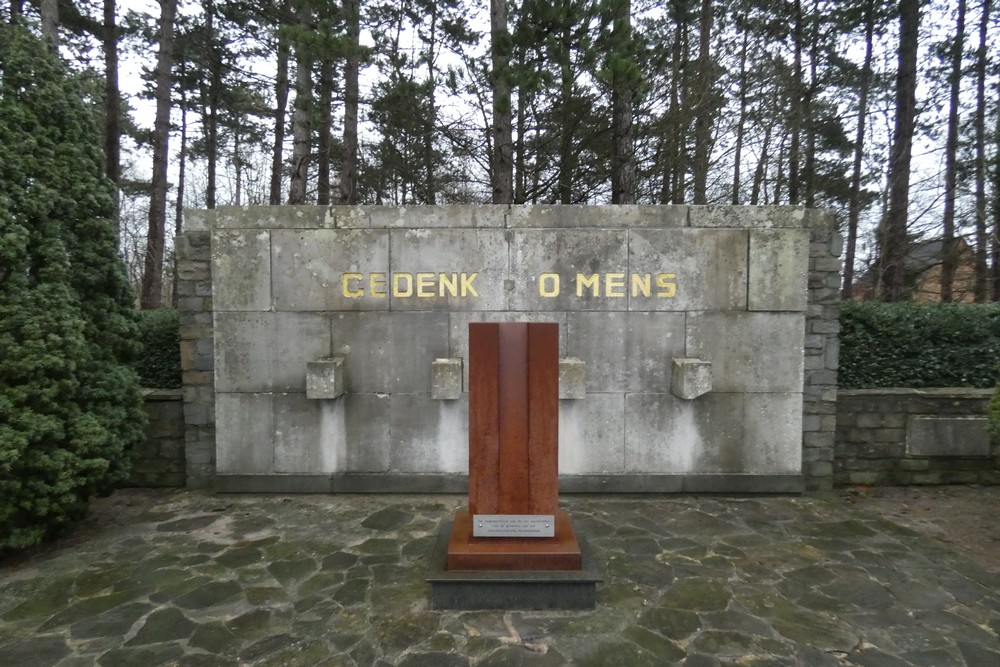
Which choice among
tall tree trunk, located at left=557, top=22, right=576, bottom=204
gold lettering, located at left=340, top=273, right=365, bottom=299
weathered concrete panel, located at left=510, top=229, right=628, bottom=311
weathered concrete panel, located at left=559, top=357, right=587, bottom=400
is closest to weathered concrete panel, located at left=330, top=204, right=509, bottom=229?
weathered concrete panel, located at left=510, top=229, right=628, bottom=311

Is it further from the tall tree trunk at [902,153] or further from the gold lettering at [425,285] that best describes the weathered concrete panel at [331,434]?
the tall tree trunk at [902,153]

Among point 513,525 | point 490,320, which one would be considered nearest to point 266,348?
point 490,320

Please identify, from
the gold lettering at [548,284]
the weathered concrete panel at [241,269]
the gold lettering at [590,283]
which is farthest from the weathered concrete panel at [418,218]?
the gold lettering at [590,283]

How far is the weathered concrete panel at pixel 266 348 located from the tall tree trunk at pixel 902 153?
1050 cm

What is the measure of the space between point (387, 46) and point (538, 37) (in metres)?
3.33

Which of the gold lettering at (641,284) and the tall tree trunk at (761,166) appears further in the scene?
the tall tree trunk at (761,166)

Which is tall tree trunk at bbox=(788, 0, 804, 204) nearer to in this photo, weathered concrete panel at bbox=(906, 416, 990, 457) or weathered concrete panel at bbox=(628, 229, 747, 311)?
weathered concrete panel at bbox=(906, 416, 990, 457)

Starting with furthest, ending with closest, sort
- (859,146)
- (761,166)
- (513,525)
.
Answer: (859,146)
(761,166)
(513,525)

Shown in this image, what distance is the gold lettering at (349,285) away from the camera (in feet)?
16.6

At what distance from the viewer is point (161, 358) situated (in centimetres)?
578

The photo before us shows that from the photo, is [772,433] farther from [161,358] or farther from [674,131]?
[161,358]

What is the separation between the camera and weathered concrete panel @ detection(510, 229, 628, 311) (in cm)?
503

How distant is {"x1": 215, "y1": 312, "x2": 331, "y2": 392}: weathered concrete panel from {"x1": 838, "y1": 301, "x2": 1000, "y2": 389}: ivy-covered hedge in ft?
18.3

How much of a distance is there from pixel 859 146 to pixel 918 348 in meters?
8.09
